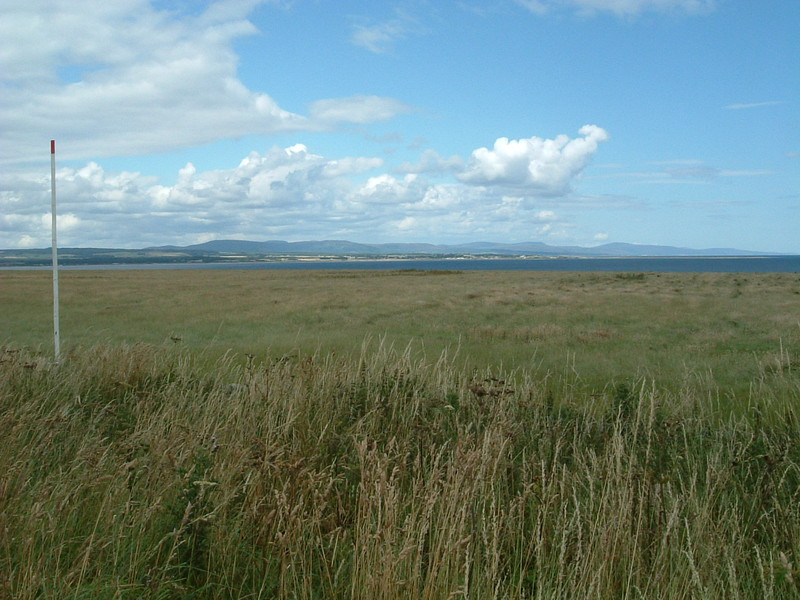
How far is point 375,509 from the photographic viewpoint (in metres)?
4.81

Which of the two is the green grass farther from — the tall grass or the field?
the tall grass

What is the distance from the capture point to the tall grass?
12.1 feet

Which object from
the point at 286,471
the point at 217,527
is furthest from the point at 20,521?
the point at 286,471

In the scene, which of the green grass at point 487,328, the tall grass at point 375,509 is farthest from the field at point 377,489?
the green grass at point 487,328

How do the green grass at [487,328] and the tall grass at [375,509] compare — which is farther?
the green grass at [487,328]

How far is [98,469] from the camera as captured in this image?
473cm

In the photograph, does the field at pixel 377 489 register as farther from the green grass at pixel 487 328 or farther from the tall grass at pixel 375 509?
the green grass at pixel 487 328

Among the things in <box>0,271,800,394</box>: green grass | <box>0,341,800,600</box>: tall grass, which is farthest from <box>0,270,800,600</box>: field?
<box>0,271,800,394</box>: green grass

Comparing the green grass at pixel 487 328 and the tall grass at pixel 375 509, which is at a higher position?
the tall grass at pixel 375 509

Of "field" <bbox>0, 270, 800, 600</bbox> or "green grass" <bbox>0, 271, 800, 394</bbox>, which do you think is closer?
"field" <bbox>0, 270, 800, 600</bbox>

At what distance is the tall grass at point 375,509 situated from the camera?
3699 millimetres

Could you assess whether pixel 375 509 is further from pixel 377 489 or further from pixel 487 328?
pixel 487 328

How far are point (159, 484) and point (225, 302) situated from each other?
32062 millimetres

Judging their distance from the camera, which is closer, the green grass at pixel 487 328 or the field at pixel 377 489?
the field at pixel 377 489
